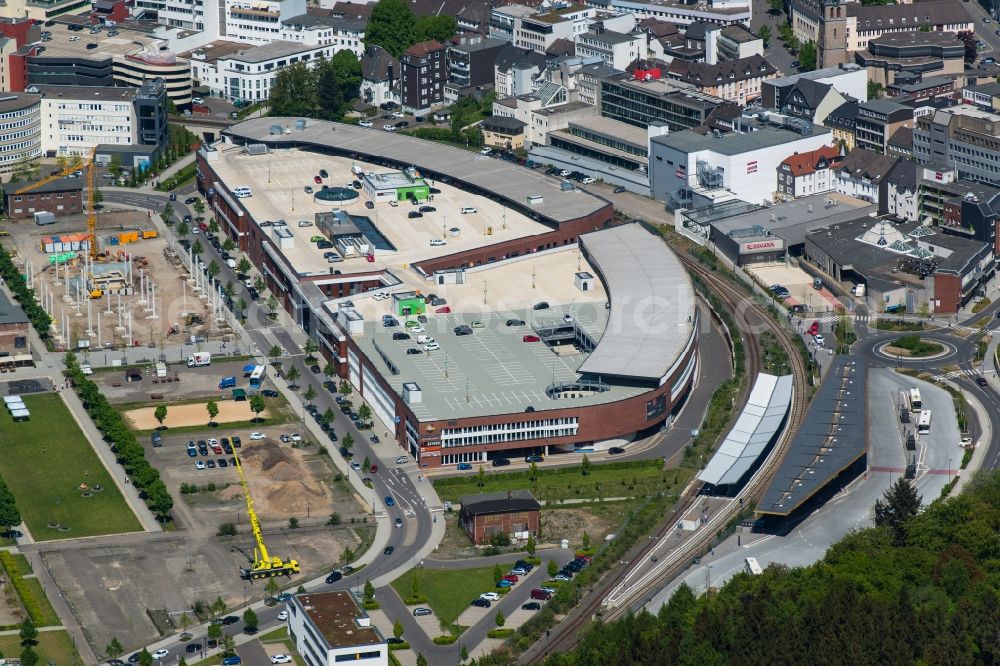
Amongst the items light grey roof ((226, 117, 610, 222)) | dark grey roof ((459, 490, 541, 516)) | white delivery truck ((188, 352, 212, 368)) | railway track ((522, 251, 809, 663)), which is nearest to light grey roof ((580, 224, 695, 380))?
railway track ((522, 251, 809, 663))

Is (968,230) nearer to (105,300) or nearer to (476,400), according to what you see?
(476,400)

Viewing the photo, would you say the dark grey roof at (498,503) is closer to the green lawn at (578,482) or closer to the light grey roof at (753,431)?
the green lawn at (578,482)

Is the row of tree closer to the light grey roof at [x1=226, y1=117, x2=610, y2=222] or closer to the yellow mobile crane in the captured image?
the yellow mobile crane

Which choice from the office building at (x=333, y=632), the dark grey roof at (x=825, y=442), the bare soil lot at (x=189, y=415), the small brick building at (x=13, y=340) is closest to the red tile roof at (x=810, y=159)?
the dark grey roof at (x=825, y=442)

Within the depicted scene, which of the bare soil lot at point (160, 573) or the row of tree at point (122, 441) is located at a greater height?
the row of tree at point (122, 441)

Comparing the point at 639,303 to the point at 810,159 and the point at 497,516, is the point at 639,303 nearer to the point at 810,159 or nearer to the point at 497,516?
the point at 497,516

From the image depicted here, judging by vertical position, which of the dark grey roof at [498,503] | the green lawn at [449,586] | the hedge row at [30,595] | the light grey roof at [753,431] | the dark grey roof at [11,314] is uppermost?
the dark grey roof at [11,314]

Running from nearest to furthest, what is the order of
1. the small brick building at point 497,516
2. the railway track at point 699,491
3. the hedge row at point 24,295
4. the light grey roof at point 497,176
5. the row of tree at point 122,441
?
the railway track at point 699,491 < the small brick building at point 497,516 < the row of tree at point 122,441 < the hedge row at point 24,295 < the light grey roof at point 497,176
